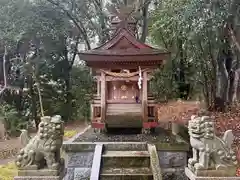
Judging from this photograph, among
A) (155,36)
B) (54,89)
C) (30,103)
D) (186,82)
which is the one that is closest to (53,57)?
(54,89)

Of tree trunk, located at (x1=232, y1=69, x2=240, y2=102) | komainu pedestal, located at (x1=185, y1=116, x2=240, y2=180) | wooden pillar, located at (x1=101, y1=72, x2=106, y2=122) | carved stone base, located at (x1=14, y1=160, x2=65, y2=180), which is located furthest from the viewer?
tree trunk, located at (x1=232, y1=69, x2=240, y2=102)

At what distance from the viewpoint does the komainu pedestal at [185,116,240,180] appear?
5.20 meters

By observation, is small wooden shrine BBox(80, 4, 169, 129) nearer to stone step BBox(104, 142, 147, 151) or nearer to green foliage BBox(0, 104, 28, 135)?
stone step BBox(104, 142, 147, 151)

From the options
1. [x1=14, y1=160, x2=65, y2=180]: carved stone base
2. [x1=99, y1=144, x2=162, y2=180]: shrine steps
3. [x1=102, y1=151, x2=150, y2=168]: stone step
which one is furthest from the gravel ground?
[x1=14, y1=160, x2=65, y2=180]: carved stone base

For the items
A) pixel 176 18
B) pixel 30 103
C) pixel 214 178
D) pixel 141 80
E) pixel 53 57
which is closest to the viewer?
pixel 214 178

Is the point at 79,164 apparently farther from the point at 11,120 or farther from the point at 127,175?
the point at 11,120

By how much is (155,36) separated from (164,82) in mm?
3111

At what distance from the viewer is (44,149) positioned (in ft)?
17.7

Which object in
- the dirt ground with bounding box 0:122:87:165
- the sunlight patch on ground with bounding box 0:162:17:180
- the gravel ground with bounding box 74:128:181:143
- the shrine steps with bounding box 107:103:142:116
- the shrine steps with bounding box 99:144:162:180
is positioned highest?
the shrine steps with bounding box 107:103:142:116

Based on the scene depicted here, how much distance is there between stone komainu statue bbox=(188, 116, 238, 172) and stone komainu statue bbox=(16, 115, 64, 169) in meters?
2.16

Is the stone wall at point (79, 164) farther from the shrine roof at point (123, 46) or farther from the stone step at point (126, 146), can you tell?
the shrine roof at point (123, 46)

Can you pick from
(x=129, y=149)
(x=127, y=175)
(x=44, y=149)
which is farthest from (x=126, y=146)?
(x=44, y=149)

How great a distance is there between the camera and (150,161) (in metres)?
7.84

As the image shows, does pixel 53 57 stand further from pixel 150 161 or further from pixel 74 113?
pixel 150 161
